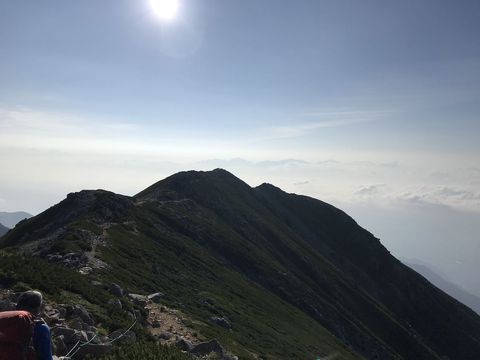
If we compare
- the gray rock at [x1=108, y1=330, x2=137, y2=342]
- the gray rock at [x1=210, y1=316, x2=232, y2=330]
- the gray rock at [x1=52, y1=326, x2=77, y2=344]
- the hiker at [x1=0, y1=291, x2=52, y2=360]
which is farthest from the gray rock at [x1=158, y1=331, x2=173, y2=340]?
the gray rock at [x1=210, y1=316, x2=232, y2=330]

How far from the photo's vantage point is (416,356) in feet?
378

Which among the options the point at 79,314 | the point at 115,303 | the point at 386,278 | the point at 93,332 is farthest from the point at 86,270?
the point at 386,278

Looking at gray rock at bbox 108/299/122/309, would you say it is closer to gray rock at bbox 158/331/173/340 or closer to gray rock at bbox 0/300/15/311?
gray rock at bbox 158/331/173/340

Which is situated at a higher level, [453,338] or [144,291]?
[144,291]

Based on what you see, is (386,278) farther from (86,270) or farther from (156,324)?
(156,324)

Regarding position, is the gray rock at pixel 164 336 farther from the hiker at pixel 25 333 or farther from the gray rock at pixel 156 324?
the hiker at pixel 25 333

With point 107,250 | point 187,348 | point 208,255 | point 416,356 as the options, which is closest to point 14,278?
point 187,348

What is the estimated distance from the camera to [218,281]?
2771 inches

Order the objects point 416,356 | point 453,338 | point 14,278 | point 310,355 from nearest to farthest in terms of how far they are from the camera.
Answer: point 14,278
point 310,355
point 416,356
point 453,338

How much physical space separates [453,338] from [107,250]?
141m

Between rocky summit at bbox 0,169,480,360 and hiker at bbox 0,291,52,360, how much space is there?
20.8 feet

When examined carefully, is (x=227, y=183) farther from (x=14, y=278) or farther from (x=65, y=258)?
(x=14, y=278)

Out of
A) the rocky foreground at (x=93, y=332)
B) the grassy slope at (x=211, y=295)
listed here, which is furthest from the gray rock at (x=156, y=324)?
the grassy slope at (x=211, y=295)

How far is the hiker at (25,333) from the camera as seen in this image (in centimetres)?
889
